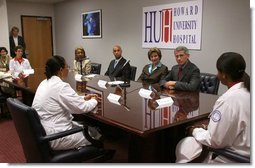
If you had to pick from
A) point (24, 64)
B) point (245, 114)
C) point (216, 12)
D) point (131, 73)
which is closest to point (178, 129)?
point (245, 114)

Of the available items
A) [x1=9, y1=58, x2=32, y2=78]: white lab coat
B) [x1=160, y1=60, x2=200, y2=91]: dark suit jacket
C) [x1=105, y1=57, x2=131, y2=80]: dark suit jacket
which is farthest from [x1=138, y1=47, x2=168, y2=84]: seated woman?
[x1=9, y1=58, x2=32, y2=78]: white lab coat

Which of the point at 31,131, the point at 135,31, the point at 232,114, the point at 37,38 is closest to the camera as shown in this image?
the point at 232,114

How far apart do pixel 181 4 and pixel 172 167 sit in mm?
3333

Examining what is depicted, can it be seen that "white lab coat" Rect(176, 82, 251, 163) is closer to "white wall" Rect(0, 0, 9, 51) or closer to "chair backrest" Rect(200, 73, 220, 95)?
"chair backrest" Rect(200, 73, 220, 95)

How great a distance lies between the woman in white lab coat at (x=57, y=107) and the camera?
70.7 inches

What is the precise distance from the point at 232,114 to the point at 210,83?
70.3 inches

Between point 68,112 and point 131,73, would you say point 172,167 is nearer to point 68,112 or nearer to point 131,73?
point 68,112

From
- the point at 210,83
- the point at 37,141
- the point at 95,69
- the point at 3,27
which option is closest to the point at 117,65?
the point at 95,69

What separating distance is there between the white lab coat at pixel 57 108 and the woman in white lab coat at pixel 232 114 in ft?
2.90

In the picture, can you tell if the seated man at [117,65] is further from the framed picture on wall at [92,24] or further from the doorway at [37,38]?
the doorway at [37,38]

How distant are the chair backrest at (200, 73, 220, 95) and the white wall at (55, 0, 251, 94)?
397mm

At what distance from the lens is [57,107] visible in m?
1.81

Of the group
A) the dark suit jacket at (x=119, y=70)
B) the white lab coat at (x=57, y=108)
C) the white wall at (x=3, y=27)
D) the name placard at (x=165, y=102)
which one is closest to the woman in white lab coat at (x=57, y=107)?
the white lab coat at (x=57, y=108)

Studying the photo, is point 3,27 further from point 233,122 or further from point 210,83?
point 233,122
